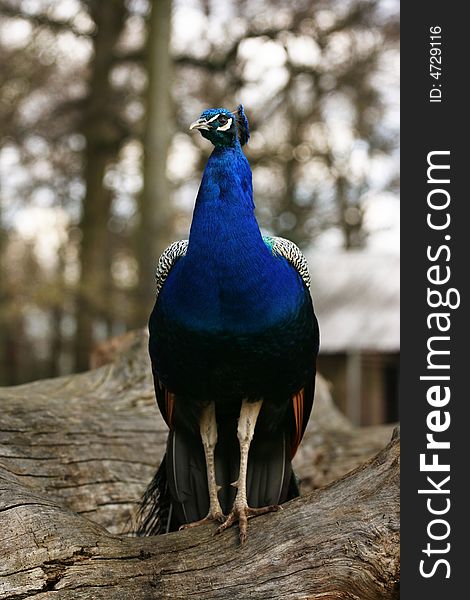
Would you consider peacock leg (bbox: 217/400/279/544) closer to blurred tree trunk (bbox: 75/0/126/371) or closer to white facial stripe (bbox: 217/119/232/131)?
white facial stripe (bbox: 217/119/232/131)

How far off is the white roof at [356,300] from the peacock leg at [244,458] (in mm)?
9260

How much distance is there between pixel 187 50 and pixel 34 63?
8.01ft

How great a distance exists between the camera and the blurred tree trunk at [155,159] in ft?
31.8

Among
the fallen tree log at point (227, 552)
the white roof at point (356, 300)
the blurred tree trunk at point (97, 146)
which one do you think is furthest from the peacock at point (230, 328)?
the white roof at point (356, 300)

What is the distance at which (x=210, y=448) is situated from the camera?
11.8ft

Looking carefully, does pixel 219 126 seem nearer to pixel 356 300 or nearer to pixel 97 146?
pixel 97 146

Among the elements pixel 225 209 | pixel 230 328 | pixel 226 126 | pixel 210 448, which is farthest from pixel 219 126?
pixel 210 448

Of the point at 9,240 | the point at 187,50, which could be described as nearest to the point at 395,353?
the point at 187,50

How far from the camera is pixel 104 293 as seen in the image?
459 inches

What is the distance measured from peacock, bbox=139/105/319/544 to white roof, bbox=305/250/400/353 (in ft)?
→ 30.3

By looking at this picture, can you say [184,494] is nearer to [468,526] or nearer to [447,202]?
[468,526]

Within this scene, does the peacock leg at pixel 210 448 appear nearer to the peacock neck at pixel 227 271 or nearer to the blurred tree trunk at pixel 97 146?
the peacock neck at pixel 227 271

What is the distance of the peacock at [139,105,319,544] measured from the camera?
3.09 meters

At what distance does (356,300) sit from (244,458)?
34.5ft
